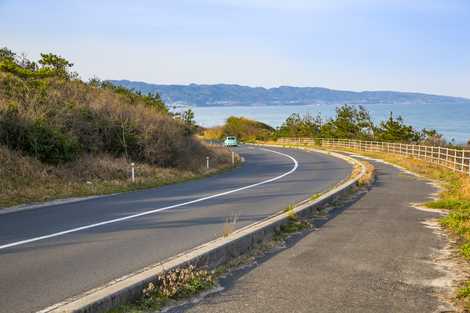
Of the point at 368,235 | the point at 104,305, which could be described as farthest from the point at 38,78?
the point at 104,305

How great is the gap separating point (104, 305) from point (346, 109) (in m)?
73.3

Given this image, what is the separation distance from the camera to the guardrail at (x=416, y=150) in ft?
90.8

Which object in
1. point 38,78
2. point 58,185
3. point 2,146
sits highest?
point 38,78

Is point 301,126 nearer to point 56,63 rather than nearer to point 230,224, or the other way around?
point 56,63

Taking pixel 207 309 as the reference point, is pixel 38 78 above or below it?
above

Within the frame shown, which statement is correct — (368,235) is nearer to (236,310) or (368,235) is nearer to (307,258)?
(307,258)

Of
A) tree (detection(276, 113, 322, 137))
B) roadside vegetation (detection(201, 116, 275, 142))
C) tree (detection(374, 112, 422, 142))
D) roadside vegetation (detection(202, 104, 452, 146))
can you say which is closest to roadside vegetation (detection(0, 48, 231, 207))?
roadside vegetation (detection(202, 104, 452, 146))

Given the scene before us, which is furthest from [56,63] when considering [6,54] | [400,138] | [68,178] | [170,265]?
[400,138]

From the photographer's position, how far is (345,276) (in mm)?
6461

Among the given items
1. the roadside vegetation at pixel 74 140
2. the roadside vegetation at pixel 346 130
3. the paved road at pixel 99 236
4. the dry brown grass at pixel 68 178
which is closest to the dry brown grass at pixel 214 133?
the roadside vegetation at pixel 346 130

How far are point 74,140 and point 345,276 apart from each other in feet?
53.6

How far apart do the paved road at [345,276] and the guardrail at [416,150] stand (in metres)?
17.1

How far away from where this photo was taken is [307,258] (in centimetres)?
743

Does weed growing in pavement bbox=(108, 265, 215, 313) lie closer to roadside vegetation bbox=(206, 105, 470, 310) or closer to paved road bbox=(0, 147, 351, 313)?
paved road bbox=(0, 147, 351, 313)
